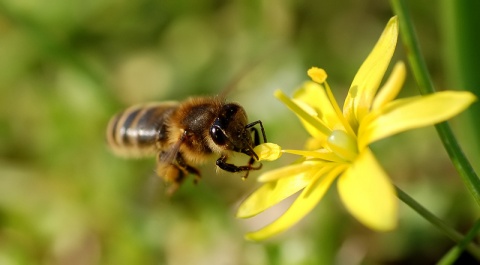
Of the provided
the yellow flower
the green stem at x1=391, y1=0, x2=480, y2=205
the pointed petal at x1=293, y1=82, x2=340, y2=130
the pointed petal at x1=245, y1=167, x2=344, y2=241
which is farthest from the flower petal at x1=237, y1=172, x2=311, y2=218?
the green stem at x1=391, y1=0, x2=480, y2=205

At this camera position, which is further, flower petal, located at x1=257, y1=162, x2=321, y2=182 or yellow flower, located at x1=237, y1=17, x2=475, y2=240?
flower petal, located at x1=257, y1=162, x2=321, y2=182

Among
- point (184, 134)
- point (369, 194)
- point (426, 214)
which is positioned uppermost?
point (184, 134)

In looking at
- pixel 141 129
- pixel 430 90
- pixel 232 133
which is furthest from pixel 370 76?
pixel 141 129

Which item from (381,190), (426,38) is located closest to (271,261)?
(381,190)

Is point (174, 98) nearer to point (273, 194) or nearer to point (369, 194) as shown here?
point (273, 194)

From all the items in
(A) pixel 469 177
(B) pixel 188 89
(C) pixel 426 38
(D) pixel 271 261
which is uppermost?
(B) pixel 188 89

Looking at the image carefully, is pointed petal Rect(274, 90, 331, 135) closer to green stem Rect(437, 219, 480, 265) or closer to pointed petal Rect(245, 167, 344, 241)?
pointed petal Rect(245, 167, 344, 241)

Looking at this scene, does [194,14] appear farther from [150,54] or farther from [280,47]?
[280,47]
